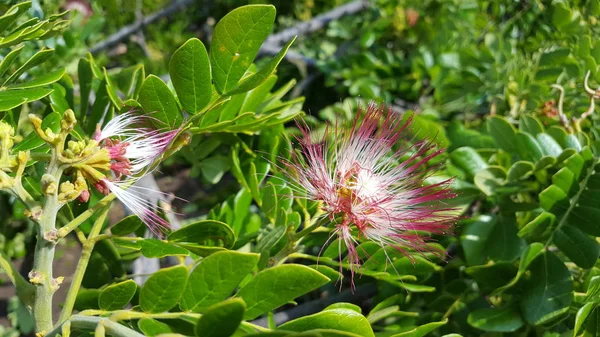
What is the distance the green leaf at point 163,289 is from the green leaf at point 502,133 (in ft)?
2.68

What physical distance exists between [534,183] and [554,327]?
0.29 m

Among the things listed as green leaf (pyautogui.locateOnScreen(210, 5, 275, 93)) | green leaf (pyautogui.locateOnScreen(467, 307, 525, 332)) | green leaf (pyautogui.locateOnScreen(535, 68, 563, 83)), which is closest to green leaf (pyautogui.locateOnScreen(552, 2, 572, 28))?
green leaf (pyautogui.locateOnScreen(535, 68, 563, 83))

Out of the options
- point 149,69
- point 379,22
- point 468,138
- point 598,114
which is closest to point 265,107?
point 468,138

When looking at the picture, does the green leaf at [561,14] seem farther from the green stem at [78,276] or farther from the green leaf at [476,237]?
the green stem at [78,276]

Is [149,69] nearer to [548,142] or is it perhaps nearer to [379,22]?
[379,22]

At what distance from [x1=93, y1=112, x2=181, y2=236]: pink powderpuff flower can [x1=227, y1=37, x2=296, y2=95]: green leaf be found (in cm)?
11

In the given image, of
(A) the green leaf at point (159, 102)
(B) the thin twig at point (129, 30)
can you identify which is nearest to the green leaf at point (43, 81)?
(A) the green leaf at point (159, 102)

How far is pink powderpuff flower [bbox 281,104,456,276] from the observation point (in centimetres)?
85

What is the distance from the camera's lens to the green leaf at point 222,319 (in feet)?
1.63

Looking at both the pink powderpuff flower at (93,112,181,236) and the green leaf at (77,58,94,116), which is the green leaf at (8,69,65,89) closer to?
the pink powderpuff flower at (93,112,181,236)

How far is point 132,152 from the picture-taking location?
792mm

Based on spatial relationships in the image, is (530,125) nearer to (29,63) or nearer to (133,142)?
(133,142)

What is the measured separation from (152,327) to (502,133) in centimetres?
86

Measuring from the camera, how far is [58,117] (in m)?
0.83
